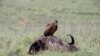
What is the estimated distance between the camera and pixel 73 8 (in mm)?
21922

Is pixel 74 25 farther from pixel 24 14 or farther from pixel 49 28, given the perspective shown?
pixel 49 28

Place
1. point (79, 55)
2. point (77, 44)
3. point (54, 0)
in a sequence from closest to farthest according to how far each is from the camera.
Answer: point (79, 55)
point (77, 44)
point (54, 0)

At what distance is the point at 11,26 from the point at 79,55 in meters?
9.31

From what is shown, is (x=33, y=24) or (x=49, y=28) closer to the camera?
(x=49, y=28)

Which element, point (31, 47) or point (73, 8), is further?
point (73, 8)

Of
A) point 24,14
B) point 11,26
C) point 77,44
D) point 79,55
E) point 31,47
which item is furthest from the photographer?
point 24,14

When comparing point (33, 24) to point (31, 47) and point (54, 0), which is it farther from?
point (31, 47)

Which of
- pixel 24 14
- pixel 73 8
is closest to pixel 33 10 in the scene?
pixel 24 14

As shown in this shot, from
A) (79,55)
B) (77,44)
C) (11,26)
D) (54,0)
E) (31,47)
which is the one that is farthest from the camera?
(54,0)

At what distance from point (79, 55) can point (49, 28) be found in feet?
7.80

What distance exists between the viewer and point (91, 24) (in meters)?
19.6

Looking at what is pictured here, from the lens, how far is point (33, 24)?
1962 centimetres

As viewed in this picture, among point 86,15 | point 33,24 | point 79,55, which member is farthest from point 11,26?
point 79,55

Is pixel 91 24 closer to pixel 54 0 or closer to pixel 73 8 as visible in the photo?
pixel 73 8
